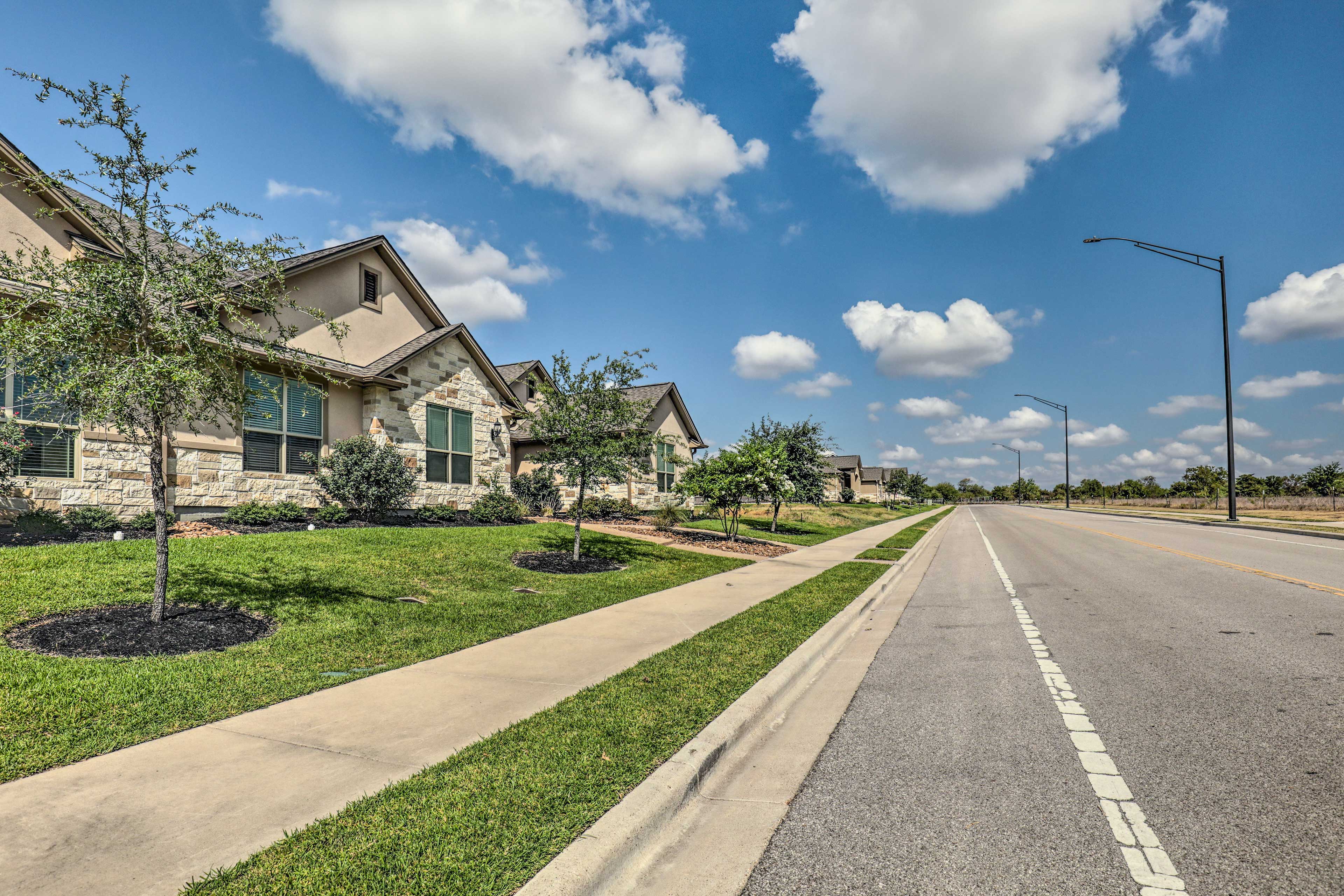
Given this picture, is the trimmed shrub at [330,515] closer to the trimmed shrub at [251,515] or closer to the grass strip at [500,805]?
the trimmed shrub at [251,515]

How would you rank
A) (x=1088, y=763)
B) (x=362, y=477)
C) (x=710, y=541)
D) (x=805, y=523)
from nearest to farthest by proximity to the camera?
(x=1088, y=763), (x=362, y=477), (x=710, y=541), (x=805, y=523)

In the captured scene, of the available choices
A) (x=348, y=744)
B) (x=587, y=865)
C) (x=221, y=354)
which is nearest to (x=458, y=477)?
(x=221, y=354)

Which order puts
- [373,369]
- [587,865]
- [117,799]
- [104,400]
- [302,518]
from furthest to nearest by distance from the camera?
1. [373,369]
2. [302,518]
3. [104,400]
4. [117,799]
5. [587,865]

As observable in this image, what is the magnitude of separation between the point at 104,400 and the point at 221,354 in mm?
1227

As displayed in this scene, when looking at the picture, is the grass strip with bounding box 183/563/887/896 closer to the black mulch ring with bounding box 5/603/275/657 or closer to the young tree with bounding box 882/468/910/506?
the black mulch ring with bounding box 5/603/275/657

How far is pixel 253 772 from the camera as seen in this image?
13.4ft

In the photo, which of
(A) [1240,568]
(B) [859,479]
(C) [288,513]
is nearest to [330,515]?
(C) [288,513]

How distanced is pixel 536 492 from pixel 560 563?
10.2 meters

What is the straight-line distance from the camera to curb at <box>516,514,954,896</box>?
9.80 feet

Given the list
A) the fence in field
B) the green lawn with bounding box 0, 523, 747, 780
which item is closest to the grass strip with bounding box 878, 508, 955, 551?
the green lawn with bounding box 0, 523, 747, 780

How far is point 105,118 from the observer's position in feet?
22.4

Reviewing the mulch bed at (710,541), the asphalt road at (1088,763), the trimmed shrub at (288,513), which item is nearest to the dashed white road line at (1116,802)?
the asphalt road at (1088,763)

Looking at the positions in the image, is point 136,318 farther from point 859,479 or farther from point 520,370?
point 859,479

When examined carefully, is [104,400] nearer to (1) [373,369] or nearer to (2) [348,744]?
(2) [348,744]
